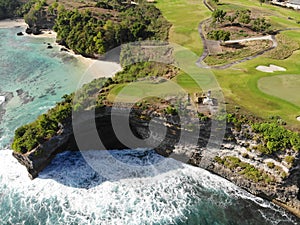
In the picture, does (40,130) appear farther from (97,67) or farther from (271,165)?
(271,165)

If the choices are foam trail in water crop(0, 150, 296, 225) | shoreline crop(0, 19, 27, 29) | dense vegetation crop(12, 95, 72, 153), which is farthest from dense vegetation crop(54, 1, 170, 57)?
foam trail in water crop(0, 150, 296, 225)

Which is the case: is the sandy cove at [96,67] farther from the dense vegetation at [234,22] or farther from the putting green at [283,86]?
the putting green at [283,86]

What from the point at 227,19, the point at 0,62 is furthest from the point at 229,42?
the point at 0,62

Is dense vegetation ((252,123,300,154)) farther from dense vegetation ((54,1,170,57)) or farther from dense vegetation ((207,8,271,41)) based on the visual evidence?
dense vegetation ((54,1,170,57))

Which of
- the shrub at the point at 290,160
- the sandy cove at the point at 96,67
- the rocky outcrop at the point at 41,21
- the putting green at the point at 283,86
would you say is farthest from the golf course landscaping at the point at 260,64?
Result: the rocky outcrop at the point at 41,21

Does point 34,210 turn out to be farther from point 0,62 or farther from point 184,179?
point 0,62

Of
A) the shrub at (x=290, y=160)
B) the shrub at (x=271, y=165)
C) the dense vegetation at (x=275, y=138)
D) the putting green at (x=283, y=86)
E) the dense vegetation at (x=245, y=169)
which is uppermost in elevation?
the putting green at (x=283, y=86)

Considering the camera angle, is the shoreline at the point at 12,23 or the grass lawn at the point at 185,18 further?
the shoreline at the point at 12,23
